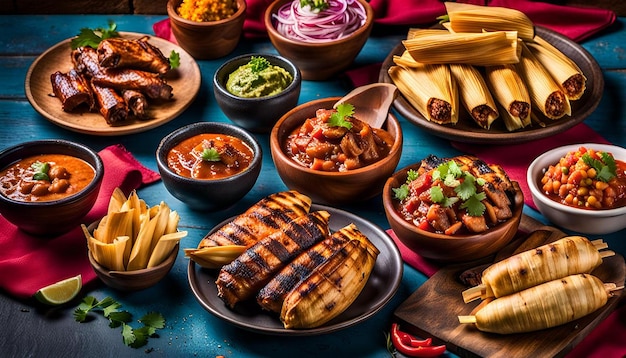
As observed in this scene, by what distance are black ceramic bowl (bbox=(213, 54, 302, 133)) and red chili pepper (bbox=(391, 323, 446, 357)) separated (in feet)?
5.35

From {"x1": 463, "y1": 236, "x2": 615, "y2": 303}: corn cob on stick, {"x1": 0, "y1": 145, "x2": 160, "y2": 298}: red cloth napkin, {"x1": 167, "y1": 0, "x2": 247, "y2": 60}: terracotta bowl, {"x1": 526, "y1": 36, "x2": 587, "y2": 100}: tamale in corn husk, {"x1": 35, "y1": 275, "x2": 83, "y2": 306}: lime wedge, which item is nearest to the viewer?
{"x1": 463, "y1": 236, "x2": 615, "y2": 303}: corn cob on stick

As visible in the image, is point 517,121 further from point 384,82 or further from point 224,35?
point 224,35

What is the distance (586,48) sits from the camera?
540cm

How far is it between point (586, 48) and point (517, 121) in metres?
1.34

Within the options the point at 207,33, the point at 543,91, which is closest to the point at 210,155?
the point at 207,33

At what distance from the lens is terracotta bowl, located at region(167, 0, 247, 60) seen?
202 inches

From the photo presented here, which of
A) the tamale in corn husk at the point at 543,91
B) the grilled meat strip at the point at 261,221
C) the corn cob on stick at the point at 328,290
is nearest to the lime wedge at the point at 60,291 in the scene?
the grilled meat strip at the point at 261,221

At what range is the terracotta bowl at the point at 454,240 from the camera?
3.53m

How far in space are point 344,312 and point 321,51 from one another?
203 centimetres

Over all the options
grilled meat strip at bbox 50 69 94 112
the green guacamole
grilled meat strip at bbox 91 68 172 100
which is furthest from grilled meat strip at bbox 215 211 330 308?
grilled meat strip at bbox 50 69 94 112

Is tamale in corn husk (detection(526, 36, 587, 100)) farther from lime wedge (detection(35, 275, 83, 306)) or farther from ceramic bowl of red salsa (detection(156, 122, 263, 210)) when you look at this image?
lime wedge (detection(35, 275, 83, 306))

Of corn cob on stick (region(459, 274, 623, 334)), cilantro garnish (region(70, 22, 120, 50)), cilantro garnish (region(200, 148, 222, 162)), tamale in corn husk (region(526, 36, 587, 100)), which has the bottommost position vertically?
cilantro garnish (region(70, 22, 120, 50))

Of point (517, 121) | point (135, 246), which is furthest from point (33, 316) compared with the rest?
point (517, 121)

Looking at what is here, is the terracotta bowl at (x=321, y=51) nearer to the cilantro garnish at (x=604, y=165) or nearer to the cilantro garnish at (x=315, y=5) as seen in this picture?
the cilantro garnish at (x=315, y=5)
